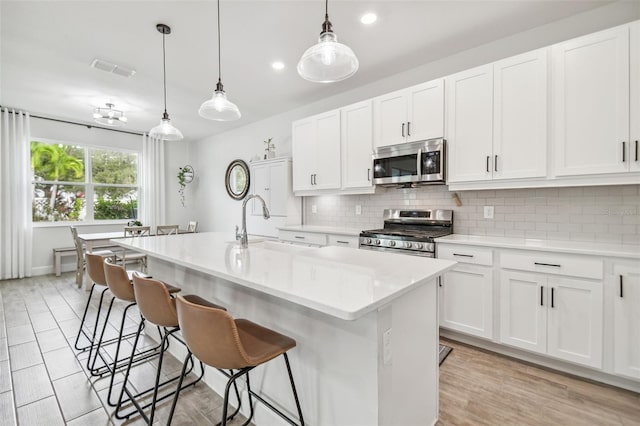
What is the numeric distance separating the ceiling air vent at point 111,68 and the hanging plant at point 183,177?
3524 millimetres

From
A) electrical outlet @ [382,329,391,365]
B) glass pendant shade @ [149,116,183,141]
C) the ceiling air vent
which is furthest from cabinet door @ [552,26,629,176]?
the ceiling air vent

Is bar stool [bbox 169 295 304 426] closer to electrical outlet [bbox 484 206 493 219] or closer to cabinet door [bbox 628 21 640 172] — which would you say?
electrical outlet [bbox 484 206 493 219]

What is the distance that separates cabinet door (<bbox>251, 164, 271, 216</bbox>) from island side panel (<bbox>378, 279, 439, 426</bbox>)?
12.0ft

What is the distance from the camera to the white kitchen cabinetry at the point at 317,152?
3822 mm

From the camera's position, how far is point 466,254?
8.36 feet

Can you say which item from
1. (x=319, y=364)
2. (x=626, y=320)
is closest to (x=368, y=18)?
(x=319, y=364)

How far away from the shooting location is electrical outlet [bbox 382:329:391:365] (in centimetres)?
117

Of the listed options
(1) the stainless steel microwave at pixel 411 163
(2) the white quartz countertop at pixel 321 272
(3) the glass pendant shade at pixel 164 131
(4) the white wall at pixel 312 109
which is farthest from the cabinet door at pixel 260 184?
(2) the white quartz countertop at pixel 321 272

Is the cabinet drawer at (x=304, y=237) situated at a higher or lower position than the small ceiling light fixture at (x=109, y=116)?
lower

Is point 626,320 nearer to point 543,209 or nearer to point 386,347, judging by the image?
point 543,209

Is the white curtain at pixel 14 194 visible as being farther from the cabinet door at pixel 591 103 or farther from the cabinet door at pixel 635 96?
the cabinet door at pixel 635 96

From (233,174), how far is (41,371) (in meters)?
4.36

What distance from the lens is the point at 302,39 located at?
2.84 metres

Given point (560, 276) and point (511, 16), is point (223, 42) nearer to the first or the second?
point (511, 16)
